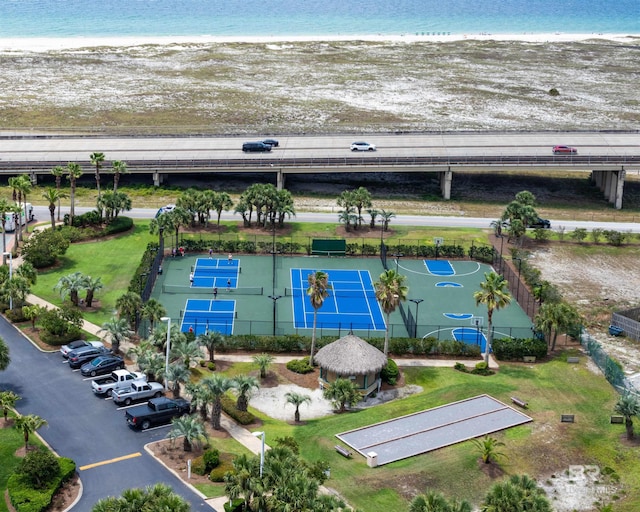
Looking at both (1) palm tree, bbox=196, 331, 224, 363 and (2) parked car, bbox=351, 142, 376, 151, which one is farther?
(2) parked car, bbox=351, 142, 376, 151

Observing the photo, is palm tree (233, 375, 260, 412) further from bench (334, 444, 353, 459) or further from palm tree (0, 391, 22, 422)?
palm tree (0, 391, 22, 422)

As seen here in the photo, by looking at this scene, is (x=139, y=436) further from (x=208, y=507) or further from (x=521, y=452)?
(x=521, y=452)

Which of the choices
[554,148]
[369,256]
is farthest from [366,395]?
[554,148]

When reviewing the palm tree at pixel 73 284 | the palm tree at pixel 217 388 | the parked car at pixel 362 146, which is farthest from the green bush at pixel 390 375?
the parked car at pixel 362 146

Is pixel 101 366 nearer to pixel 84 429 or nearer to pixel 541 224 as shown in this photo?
pixel 84 429

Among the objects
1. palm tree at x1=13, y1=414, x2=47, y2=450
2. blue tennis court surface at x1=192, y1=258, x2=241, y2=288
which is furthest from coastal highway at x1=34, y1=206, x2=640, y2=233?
palm tree at x1=13, y1=414, x2=47, y2=450

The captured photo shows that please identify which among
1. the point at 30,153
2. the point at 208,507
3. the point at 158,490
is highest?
the point at 30,153

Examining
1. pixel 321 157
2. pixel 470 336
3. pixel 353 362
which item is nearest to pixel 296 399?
pixel 353 362
